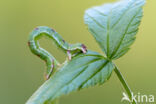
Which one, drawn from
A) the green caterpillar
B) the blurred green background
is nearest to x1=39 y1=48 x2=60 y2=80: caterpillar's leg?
the green caterpillar

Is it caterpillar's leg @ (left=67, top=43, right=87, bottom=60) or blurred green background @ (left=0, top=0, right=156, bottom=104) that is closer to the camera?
caterpillar's leg @ (left=67, top=43, right=87, bottom=60)

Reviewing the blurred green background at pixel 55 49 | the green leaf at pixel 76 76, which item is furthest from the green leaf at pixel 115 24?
the blurred green background at pixel 55 49

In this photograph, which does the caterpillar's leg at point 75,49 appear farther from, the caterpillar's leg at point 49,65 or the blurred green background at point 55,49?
the blurred green background at point 55,49

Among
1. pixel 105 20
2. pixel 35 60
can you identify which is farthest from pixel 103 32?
pixel 35 60

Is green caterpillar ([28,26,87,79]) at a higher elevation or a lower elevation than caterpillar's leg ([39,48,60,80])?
higher

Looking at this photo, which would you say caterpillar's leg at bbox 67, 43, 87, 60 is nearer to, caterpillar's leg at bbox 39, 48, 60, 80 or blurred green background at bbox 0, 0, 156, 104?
caterpillar's leg at bbox 39, 48, 60, 80

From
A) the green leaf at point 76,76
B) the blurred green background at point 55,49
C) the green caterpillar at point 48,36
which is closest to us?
the green leaf at point 76,76

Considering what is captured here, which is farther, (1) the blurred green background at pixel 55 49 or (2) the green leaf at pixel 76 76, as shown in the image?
(1) the blurred green background at pixel 55 49
